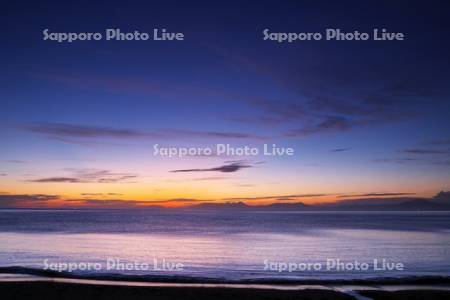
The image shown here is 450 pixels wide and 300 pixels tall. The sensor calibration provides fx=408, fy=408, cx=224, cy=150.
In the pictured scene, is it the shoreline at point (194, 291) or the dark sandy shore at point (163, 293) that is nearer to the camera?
the dark sandy shore at point (163, 293)

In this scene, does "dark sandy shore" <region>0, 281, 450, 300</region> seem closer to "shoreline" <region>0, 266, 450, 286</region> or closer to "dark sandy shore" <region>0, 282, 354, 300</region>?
"dark sandy shore" <region>0, 282, 354, 300</region>

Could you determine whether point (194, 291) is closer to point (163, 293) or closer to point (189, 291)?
point (189, 291)

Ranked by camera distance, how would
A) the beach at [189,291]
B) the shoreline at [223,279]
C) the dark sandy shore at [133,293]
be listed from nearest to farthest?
the dark sandy shore at [133,293] < the beach at [189,291] < the shoreline at [223,279]

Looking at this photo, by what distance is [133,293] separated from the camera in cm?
1460

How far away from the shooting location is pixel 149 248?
121 ft

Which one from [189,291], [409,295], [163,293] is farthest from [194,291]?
[409,295]

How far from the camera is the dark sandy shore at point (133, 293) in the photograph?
13969mm

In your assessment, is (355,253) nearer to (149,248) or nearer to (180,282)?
(149,248)

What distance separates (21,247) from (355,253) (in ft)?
88.6

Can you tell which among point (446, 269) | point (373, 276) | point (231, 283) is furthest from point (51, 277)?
point (446, 269)

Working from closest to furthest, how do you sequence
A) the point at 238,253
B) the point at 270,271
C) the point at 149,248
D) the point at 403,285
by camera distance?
the point at 403,285 < the point at 270,271 < the point at 238,253 < the point at 149,248

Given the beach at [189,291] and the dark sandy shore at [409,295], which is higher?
the beach at [189,291]

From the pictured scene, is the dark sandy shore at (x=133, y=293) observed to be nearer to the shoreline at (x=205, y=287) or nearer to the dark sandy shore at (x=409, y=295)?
the shoreline at (x=205, y=287)

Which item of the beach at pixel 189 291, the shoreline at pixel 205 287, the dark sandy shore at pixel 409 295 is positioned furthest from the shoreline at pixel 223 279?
the dark sandy shore at pixel 409 295
